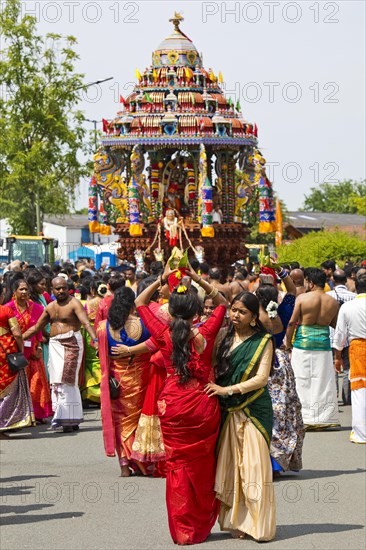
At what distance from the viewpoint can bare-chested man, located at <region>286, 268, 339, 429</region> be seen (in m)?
13.7

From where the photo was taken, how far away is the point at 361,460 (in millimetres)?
12016

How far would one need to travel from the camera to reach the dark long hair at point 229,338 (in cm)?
849

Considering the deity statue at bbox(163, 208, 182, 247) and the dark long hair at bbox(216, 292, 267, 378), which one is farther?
the deity statue at bbox(163, 208, 182, 247)

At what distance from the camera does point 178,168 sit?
40.7 meters

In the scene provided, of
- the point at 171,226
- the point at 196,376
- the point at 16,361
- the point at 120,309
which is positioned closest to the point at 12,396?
the point at 16,361

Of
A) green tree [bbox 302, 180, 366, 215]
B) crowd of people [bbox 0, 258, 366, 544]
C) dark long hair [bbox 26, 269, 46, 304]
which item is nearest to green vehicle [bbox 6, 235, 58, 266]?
crowd of people [bbox 0, 258, 366, 544]

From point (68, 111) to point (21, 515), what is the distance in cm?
3073

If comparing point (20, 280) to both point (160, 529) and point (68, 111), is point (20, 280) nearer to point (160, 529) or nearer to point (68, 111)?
point (160, 529)

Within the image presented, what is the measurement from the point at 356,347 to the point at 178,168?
91.3 ft

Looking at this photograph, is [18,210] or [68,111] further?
[18,210]

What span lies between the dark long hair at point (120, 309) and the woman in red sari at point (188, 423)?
249cm

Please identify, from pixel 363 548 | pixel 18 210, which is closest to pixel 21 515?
pixel 363 548

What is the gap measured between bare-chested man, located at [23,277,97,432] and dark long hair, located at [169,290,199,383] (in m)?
5.40

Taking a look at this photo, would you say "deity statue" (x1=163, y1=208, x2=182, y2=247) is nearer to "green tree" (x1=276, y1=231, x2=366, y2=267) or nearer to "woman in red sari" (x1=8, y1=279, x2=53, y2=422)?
"green tree" (x1=276, y1=231, x2=366, y2=267)
